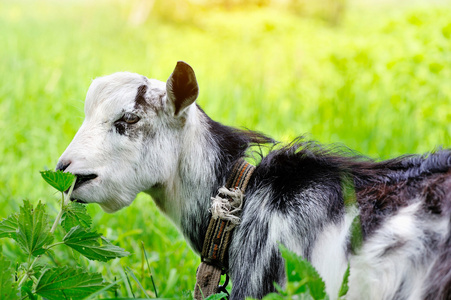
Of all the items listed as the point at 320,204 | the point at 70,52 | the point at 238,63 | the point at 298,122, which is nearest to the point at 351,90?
the point at 298,122

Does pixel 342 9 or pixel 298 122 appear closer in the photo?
pixel 298 122

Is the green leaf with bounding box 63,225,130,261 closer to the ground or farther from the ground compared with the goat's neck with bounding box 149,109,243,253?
closer to the ground

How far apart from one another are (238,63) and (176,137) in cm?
579

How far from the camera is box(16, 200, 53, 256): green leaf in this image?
2.32m

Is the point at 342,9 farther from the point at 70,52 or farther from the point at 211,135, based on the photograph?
the point at 211,135

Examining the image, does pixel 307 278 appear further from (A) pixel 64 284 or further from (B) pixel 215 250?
(A) pixel 64 284

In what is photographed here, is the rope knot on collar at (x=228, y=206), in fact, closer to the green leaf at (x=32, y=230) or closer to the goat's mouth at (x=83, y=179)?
the goat's mouth at (x=83, y=179)

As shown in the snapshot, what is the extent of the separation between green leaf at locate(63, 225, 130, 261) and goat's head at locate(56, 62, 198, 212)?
32cm

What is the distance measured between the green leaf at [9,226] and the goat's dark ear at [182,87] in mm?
938

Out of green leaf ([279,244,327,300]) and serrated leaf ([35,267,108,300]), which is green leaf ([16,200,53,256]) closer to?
serrated leaf ([35,267,108,300])

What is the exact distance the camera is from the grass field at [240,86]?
452cm

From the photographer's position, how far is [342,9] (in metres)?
10.5

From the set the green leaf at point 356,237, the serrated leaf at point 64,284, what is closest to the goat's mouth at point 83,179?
the serrated leaf at point 64,284

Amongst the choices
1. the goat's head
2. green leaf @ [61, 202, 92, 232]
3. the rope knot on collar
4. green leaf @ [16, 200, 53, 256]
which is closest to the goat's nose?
the goat's head
